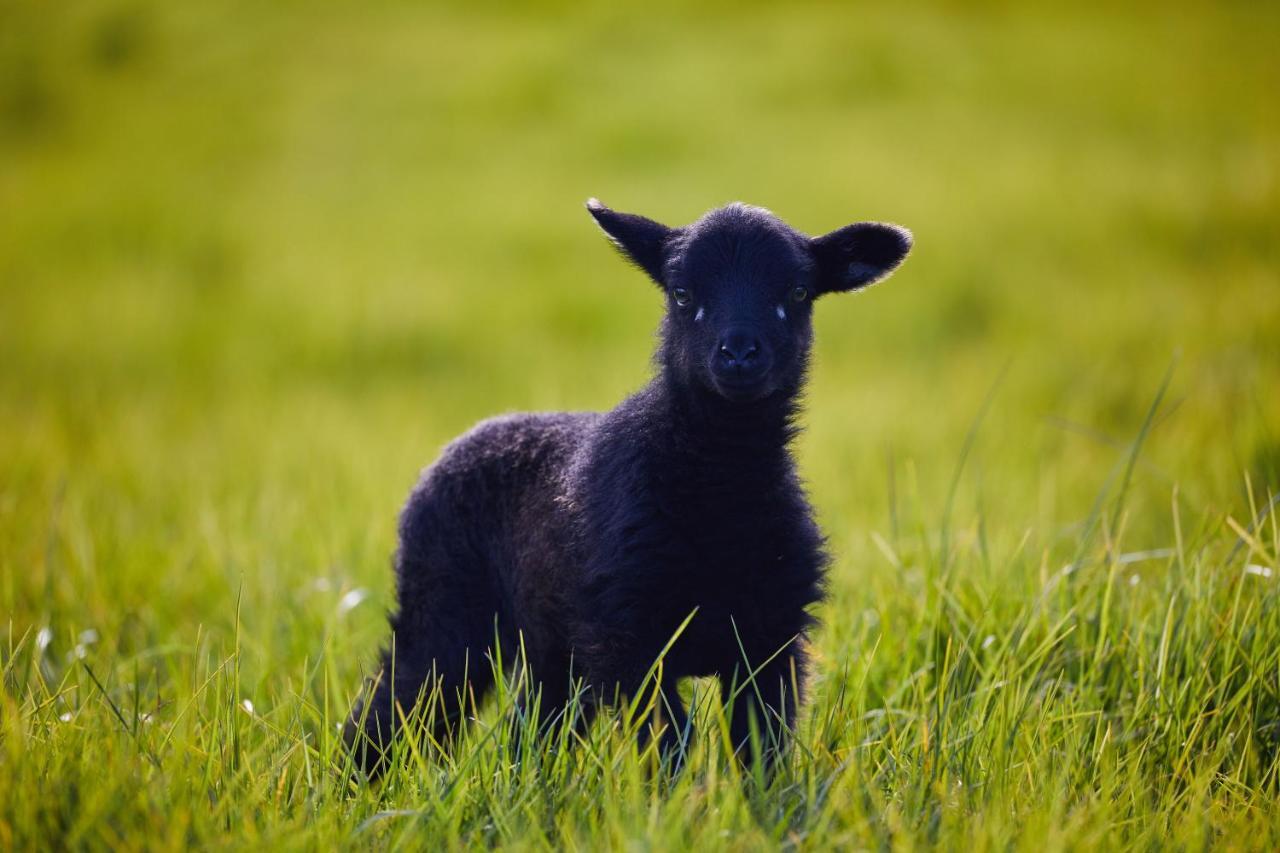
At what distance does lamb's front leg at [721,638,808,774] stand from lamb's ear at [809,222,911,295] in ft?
3.74

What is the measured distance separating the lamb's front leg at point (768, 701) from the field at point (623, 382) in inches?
4.7

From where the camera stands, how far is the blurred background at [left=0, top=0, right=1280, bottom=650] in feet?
19.5

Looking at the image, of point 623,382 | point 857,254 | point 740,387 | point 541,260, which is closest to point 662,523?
point 740,387

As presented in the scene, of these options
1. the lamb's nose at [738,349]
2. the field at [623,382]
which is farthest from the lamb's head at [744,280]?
the field at [623,382]

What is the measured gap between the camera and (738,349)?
3102 mm

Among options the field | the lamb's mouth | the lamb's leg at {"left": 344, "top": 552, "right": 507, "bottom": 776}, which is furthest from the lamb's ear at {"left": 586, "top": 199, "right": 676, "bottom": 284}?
the field

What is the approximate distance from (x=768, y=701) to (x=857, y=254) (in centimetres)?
140

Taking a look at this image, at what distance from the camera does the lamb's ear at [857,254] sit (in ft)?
11.6

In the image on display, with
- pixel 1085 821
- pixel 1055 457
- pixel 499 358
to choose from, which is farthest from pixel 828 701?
pixel 499 358

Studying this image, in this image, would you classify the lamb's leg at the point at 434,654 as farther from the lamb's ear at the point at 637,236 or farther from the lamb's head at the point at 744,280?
the lamb's ear at the point at 637,236

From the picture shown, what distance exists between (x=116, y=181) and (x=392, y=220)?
331cm

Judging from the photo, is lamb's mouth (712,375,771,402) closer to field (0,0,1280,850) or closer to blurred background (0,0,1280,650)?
field (0,0,1280,850)

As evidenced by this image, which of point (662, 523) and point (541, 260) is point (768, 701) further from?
point (541, 260)

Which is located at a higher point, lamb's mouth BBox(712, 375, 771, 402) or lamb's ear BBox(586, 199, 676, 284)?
lamb's ear BBox(586, 199, 676, 284)
